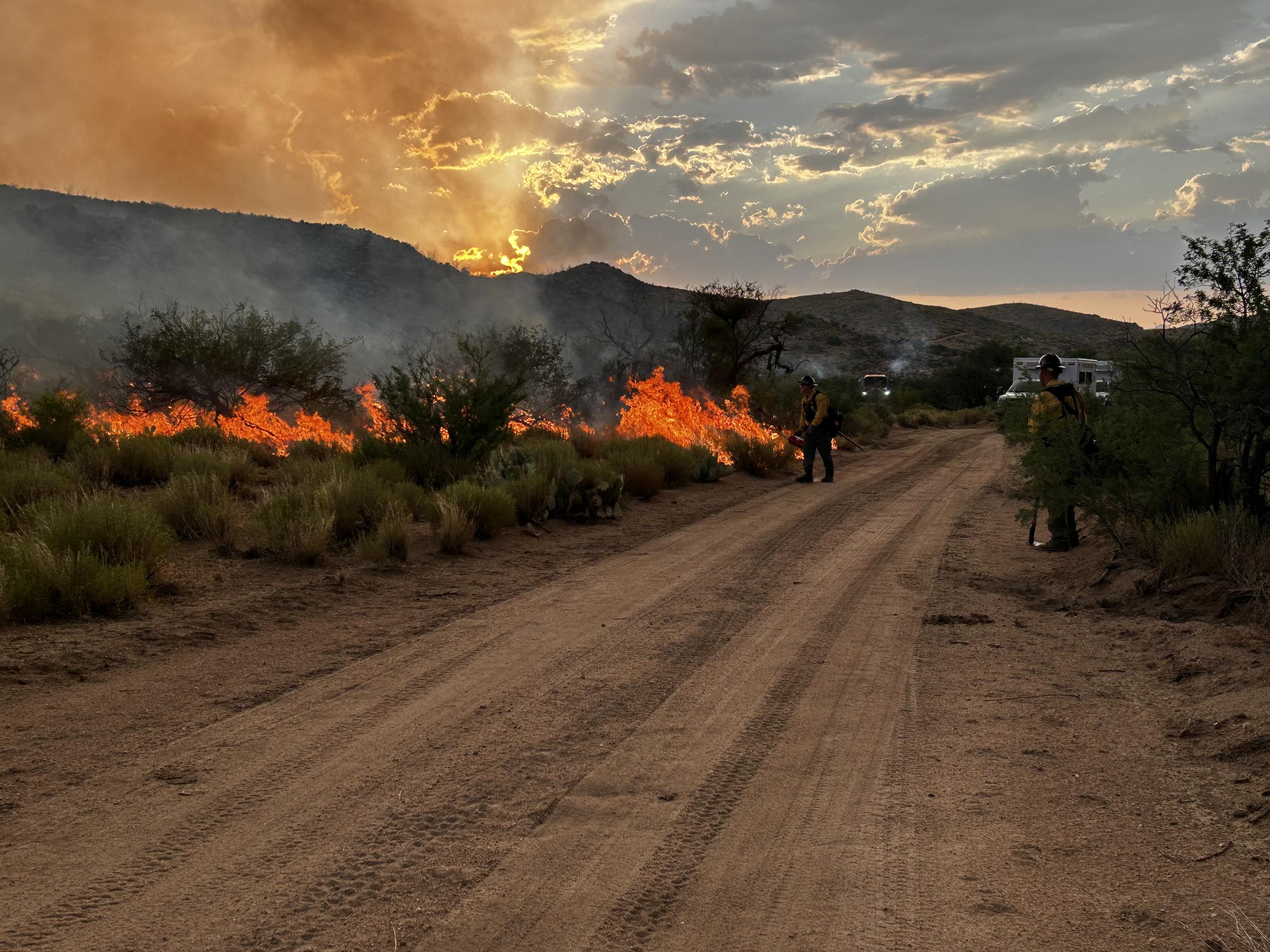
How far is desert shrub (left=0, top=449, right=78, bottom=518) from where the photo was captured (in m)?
10.6

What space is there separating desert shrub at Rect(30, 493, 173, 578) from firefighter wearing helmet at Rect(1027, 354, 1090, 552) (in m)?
8.86

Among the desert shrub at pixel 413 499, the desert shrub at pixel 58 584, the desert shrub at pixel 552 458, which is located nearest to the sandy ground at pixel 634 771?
the desert shrub at pixel 58 584

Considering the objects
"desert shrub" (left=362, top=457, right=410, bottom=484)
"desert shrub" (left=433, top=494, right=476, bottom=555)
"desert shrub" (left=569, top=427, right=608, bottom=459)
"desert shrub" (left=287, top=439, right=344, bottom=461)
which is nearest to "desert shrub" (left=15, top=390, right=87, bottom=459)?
"desert shrub" (left=287, top=439, right=344, bottom=461)

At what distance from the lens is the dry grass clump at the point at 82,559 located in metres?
7.27

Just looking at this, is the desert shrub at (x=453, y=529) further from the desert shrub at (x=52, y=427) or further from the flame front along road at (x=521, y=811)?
the desert shrub at (x=52, y=427)

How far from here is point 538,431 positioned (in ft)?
67.5

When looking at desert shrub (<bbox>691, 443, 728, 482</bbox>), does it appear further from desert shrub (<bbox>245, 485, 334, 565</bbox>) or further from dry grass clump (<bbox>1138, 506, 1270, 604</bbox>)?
dry grass clump (<bbox>1138, 506, 1270, 604</bbox>)

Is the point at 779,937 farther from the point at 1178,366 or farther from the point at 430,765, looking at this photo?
the point at 1178,366

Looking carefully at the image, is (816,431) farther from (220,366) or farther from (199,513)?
(220,366)

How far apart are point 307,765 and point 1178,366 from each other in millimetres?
8018

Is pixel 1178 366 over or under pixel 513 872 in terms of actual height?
over

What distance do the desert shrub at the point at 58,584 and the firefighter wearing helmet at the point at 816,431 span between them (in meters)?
13.3

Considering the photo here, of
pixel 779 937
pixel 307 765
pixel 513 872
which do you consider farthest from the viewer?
pixel 307 765

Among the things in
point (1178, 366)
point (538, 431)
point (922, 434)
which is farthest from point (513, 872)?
point (922, 434)
